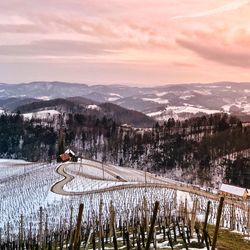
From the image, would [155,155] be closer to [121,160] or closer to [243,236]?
[121,160]

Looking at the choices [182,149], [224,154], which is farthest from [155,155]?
[224,154]

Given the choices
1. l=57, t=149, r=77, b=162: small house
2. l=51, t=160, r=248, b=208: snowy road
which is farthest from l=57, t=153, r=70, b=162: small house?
l=51, t=160, r=248, b=208: snowy road

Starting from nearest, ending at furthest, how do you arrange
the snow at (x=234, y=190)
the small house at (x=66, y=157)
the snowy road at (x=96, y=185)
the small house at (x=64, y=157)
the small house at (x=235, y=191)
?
the snowy road at (x=96, y=185) → the small house at (x=235, y=191) → the snow at (x=234, y=190) → the small house at (x=64, y=157) → the small house at (x=66, y=157)

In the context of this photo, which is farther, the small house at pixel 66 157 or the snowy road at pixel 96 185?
the small house at pixel 66 157

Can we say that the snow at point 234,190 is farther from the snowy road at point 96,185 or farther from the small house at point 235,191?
the snowy road at point 96,185

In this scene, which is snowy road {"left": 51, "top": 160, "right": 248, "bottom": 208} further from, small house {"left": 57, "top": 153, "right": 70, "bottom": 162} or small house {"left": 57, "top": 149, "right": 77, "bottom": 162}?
small house {"left": 57, "top": 149, "right": 77, "bottom": 162}

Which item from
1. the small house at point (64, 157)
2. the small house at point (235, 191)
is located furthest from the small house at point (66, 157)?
the small house at point (235, 191)

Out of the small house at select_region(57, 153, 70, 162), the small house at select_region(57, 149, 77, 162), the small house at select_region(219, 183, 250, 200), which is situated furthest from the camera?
the small house at select_region(57, 149, 77, 162)

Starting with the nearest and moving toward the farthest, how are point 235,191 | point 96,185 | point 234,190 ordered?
1. point 96,185
2. point 235,191
3. point 234,190

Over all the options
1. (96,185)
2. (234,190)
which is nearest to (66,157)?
(96,185)

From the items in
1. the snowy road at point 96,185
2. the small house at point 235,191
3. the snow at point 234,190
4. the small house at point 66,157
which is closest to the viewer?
the snowy road at point 96,185

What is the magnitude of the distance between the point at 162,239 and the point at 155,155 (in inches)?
6071

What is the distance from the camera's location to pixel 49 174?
4368 inches

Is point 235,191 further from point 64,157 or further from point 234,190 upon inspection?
point 64,157
